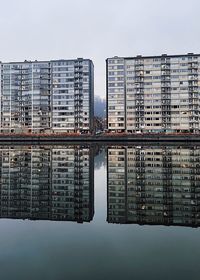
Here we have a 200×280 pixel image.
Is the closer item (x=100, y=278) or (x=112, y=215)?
(x=100, y=278)

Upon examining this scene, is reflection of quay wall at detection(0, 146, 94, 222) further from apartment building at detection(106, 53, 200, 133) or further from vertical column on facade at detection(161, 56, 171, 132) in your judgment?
apartment building at detection(106, 53, 200, 133)

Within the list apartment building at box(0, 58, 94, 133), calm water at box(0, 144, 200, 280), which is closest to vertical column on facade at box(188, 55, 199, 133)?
apartment building at box(0, 58, 94, 133)

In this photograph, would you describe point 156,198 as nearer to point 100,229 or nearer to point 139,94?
point 100,229

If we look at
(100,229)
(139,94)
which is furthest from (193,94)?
(100,229)

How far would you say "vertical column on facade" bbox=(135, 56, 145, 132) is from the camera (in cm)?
15182

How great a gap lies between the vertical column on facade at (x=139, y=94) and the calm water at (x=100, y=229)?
4842 inches

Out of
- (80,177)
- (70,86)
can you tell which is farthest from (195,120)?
(80,177)

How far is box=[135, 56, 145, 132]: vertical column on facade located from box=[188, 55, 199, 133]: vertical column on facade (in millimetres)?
22119

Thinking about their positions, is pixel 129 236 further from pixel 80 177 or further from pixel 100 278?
pixel 80 177

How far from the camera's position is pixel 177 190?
24984mm

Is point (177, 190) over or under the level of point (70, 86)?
under

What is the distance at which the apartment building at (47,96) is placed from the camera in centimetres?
15412

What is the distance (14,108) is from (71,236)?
155996 millimetres

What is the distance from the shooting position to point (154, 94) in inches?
6029
